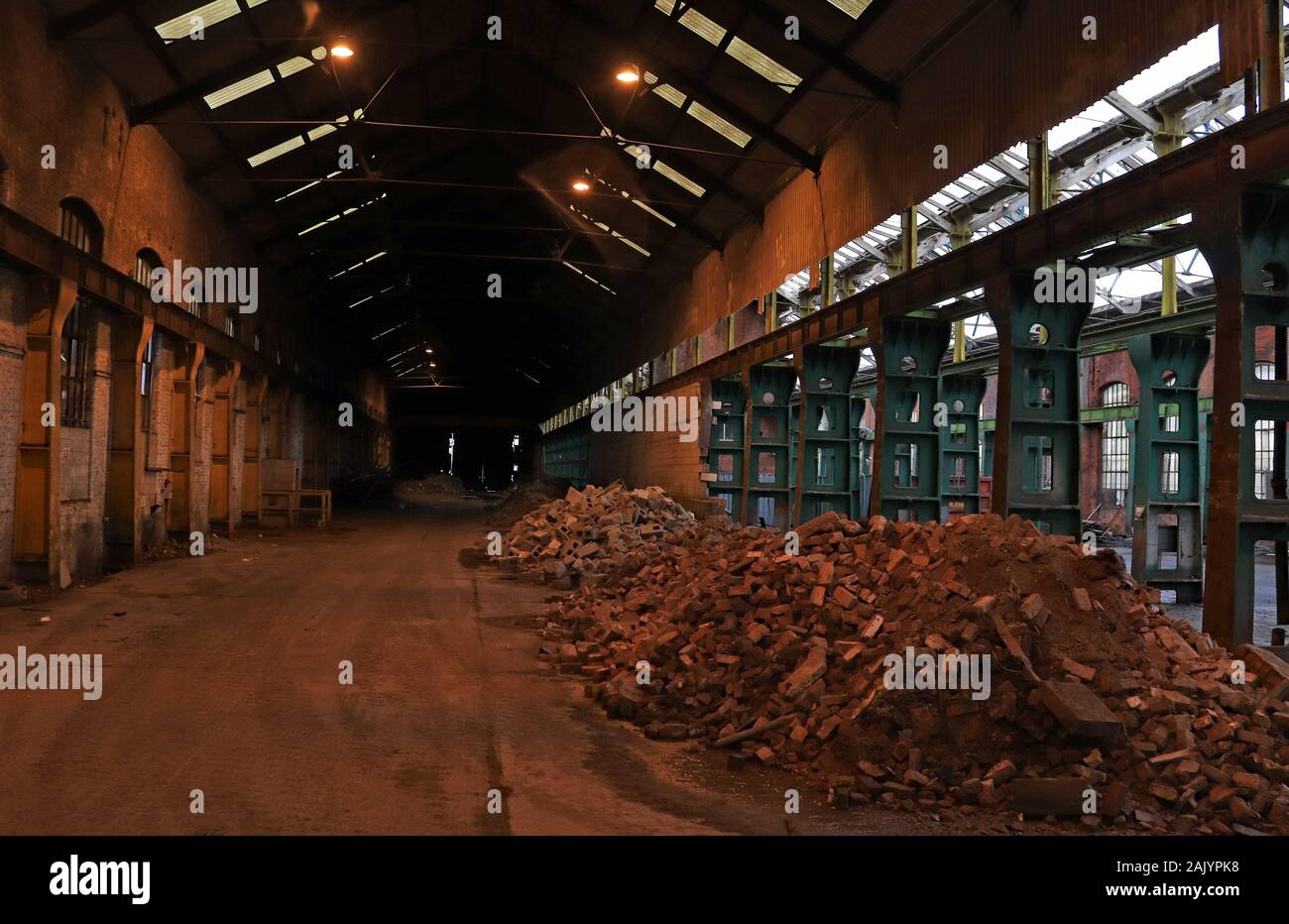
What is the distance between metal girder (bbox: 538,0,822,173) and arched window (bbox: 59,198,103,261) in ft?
29.2

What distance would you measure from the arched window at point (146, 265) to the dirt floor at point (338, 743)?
7367 millimetres

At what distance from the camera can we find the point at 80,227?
1391cm

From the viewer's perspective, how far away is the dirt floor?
4.95 m

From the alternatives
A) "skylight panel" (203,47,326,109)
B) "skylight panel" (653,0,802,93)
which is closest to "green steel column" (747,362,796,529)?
"skylight panel" (653,0,802,93)

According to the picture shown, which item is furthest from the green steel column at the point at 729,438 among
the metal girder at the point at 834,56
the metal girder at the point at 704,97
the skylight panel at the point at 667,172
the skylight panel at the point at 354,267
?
the skylight panel at the point at 354,267

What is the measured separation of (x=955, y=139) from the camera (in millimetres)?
12164

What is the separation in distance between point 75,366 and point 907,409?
13685mm

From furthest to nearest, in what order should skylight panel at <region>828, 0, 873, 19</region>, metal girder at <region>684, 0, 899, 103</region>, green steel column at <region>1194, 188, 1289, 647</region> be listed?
metal girder at <region>684, 0, 899, 103</region> < skylight panel at <region>828, 0, 873, 19</region> < green steel column at <region>1194, 188, 1289, 647</region>

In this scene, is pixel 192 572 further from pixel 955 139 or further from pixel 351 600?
pixel 955 139

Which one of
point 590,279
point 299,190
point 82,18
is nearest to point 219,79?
point 82,18

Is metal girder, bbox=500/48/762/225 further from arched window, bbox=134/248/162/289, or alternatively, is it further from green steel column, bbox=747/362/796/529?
arched window, bbox=134/248/162/289

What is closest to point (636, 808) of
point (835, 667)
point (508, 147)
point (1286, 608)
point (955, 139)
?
point (835, 667)

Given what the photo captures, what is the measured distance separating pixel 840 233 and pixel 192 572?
12952 mm

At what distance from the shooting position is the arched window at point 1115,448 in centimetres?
2856
